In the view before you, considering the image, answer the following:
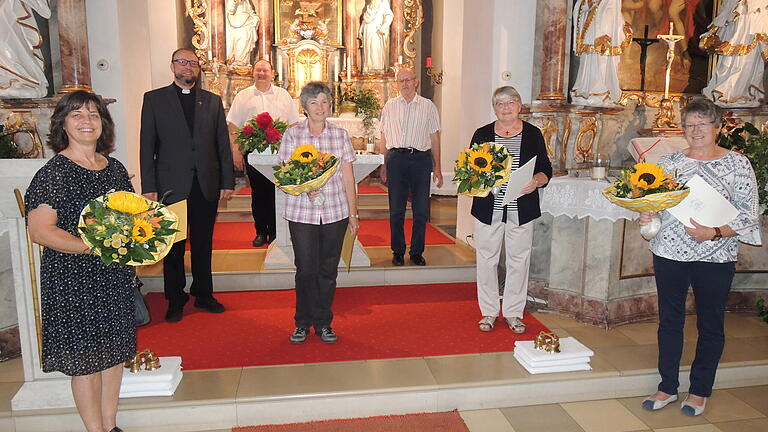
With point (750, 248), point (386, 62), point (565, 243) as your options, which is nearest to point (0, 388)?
point (565, 243)

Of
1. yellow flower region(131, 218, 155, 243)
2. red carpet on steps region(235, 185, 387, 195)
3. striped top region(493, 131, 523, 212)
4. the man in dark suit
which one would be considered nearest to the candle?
red carpet on steps region(235, 185, 387, 195)

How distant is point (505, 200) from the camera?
383 cm

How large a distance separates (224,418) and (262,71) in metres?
3.82

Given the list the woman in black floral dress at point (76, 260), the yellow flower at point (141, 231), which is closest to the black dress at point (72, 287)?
the woman in black floral dress at point (76, 260)

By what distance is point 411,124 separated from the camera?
5.36 m

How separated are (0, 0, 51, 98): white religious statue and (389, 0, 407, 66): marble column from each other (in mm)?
7246

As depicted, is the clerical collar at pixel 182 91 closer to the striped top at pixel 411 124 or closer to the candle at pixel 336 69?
the striped top at pixel 411 124

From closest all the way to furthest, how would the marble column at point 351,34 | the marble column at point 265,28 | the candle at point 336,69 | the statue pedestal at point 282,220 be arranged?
the statue pedestal at point 282,220 < the marble column at point 265,28 < the marble column at point 351,34 < the candle at point 336,69

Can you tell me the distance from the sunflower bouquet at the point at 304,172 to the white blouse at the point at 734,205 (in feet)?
6.42

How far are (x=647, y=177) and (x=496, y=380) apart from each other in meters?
1.45

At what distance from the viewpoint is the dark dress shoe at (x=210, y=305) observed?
14.7 feet

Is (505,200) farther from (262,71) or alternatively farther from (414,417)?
(262,71)

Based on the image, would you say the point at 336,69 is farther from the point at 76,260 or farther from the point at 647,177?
the point at 76,260

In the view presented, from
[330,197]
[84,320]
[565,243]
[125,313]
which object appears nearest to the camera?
[84,320]
